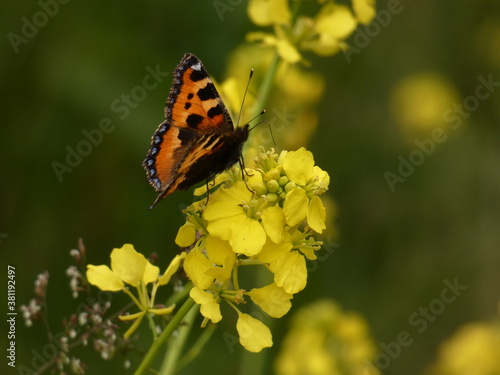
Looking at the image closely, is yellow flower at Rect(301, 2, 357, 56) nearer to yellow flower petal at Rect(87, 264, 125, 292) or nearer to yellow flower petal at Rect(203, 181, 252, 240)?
yellow flower petal at Rect(203, 181, 252, 240)

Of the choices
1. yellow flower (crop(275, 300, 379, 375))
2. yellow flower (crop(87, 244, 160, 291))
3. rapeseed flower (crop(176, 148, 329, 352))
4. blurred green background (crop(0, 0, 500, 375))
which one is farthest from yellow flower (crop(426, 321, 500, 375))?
yellow flower (crop(87, 244, 160, 291))

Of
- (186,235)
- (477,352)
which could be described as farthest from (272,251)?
(477,352)

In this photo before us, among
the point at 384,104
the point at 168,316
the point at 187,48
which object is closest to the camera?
the point at 168,316

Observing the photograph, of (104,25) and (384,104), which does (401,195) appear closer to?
(384,104)

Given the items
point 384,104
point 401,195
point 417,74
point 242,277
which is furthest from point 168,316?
point 417,74

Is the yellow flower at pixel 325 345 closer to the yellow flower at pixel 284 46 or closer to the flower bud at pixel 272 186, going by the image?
the yellow flower at pixel 284 46

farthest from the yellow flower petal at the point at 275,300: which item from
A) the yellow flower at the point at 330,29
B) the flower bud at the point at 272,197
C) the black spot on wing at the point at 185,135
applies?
the yellow flower at the point at 330,29

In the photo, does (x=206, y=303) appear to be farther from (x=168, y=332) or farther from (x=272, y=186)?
(x=272, y=186)
